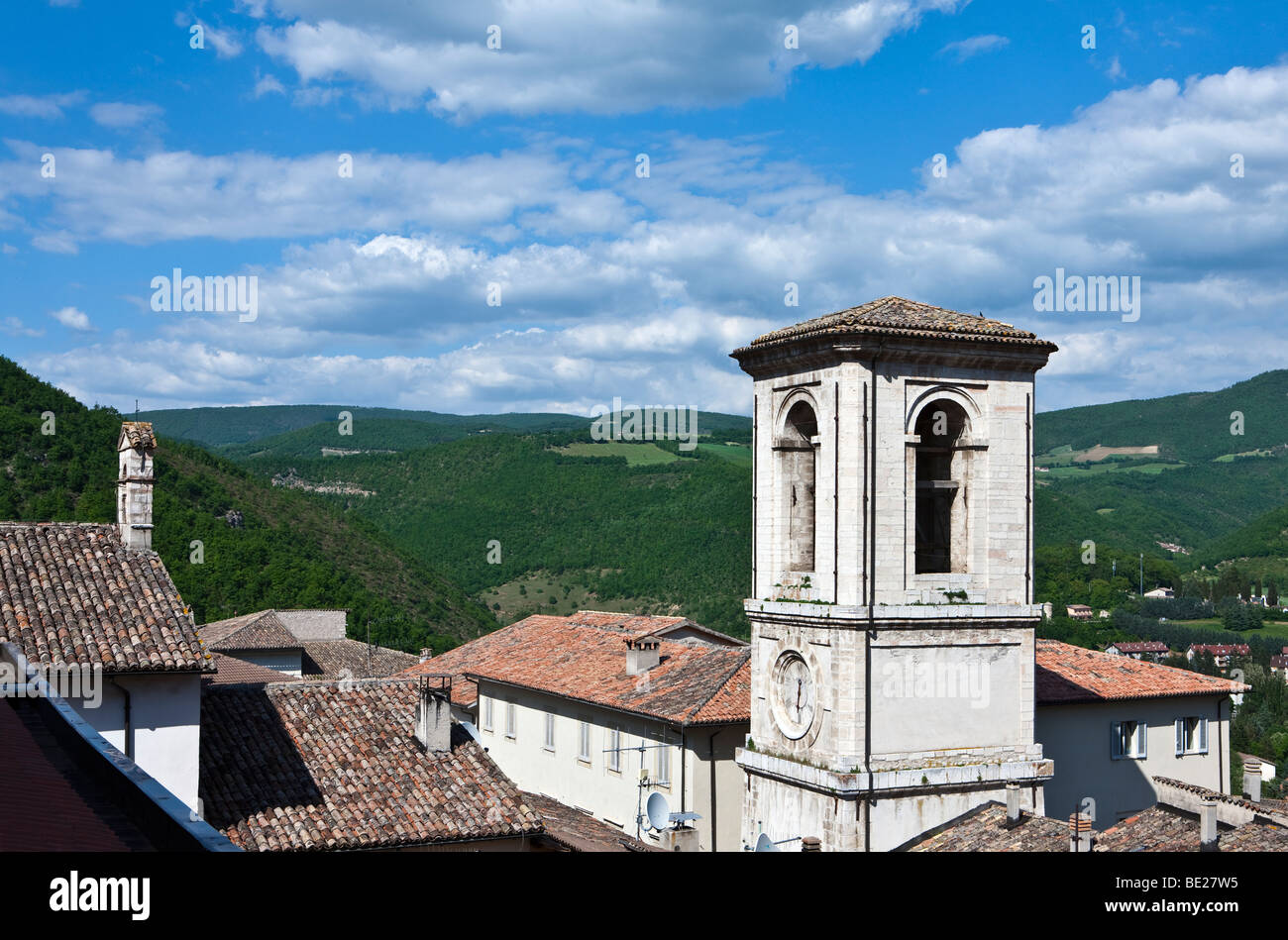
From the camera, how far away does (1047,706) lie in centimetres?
2675

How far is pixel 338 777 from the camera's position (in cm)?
1938

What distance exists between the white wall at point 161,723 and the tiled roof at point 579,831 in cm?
541

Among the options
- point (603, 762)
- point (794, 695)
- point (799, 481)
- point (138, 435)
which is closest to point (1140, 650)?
point (603, 762)

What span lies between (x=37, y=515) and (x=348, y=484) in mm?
75770

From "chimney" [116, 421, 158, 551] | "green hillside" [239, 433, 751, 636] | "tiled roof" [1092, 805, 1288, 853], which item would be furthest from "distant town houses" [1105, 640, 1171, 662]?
"chimney" [116, 421, 158, 551]

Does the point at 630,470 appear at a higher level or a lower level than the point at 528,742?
higher

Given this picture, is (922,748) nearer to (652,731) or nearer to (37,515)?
(652,731)

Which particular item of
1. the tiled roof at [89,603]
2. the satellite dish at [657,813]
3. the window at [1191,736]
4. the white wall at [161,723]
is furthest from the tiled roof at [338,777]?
the window at [1191,736]

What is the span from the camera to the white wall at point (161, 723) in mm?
16406

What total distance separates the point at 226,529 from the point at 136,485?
172 ft

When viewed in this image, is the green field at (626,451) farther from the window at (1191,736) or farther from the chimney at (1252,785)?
the chimney at (1252,785)

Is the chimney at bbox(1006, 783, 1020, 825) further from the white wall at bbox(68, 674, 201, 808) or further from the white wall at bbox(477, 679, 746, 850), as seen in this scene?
the white wall at bbox(68, 674, 201, 808)
